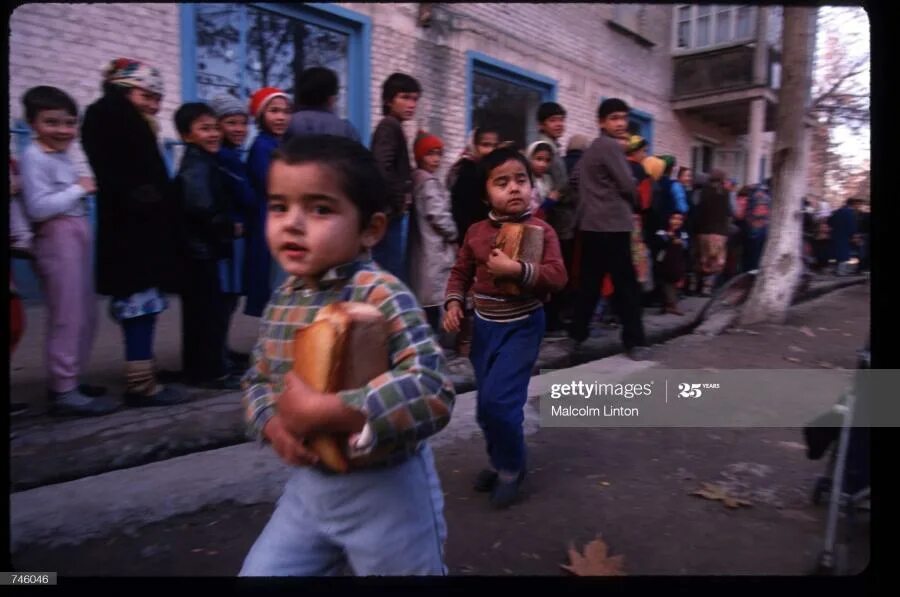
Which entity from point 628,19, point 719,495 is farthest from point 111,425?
point 628,19

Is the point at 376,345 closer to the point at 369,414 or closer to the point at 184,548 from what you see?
the point at 369,414

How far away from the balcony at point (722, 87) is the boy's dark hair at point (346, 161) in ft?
27.4

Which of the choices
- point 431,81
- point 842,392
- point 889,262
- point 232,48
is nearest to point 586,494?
point 842,392

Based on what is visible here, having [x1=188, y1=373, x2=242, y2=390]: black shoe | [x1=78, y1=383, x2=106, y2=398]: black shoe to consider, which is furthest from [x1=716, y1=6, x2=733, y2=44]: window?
[x1=78, y1=383, x2=106, y2=398]: black shoe

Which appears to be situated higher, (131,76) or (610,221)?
(131,76)

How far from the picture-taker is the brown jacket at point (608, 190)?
4.21 metres

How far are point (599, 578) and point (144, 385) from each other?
232 centimetres

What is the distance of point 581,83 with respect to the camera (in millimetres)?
8391

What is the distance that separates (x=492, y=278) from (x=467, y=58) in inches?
213

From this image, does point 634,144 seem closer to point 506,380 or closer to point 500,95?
point 500,95

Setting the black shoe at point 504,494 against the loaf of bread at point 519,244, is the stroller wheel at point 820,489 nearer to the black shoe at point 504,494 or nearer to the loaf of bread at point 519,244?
the black shoe at point 504,494

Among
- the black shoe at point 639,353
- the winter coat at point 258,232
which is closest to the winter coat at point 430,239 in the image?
the winter coat at point 258,232

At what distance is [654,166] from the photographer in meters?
5.78

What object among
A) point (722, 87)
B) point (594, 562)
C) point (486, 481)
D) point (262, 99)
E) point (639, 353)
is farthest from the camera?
point (722, 87)
